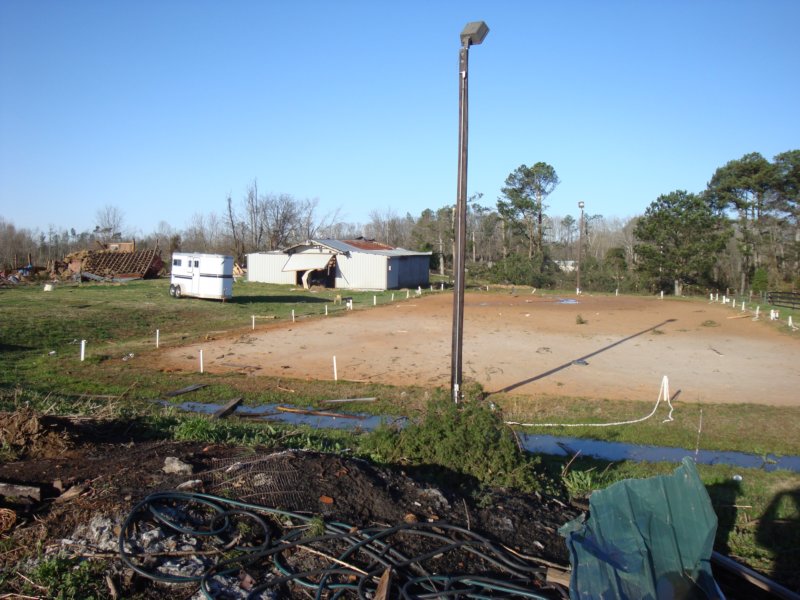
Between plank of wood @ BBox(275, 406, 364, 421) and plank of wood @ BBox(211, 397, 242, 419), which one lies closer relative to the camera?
plank of wood @ BBox(211, 397, 242, 419)

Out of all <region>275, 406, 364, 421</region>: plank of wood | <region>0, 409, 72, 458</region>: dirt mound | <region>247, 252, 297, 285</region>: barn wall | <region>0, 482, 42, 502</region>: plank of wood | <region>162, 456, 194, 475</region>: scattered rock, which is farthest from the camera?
<region>247, 252, 297, 285</region>: barn wall

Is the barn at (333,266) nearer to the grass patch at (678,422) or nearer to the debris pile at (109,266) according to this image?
the debris pile at (109,266)

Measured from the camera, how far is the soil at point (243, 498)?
4.55m

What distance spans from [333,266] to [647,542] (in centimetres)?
4715

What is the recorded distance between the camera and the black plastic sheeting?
160 inches

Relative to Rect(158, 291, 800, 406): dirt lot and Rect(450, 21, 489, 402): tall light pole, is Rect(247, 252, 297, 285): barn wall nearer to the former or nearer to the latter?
Rect(158, 291, 800, 406): dirt lot

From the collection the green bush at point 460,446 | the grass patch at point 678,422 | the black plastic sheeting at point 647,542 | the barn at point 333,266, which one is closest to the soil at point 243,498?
the black plastic sheeting at point 647,542

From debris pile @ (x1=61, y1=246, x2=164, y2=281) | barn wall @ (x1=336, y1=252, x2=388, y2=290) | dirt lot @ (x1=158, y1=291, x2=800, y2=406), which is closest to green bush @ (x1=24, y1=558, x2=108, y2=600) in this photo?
dirt lot @ (x1=158, y1=291, x2=800, y2=406)

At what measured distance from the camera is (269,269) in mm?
52125

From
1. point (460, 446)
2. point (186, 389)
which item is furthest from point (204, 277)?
point (460, 446)

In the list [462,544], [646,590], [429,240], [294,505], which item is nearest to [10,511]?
[294,505]

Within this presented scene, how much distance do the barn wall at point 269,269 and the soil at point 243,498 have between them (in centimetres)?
4496

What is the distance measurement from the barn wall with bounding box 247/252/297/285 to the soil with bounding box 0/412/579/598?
148ft

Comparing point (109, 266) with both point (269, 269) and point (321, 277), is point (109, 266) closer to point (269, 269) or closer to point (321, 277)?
point (269, 269)
